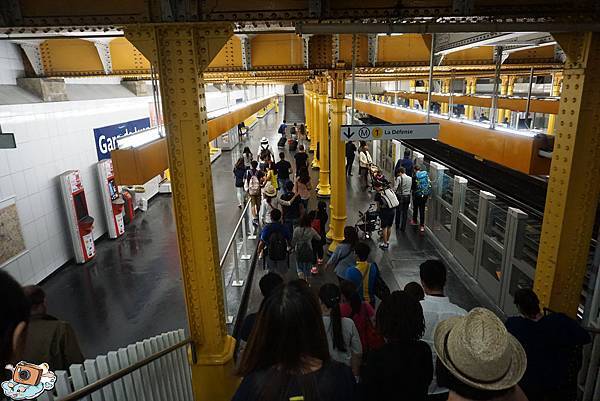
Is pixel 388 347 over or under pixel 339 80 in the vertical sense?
under

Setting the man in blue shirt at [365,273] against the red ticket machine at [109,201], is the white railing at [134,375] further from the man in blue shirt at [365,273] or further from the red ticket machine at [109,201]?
the red ticket machine at [109,201]

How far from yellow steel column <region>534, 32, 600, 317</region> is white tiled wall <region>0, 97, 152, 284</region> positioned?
801cm

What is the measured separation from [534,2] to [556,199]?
69.1 inches

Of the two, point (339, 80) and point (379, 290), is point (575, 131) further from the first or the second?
point (339, 80)

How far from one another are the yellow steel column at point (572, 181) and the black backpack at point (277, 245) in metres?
3.45

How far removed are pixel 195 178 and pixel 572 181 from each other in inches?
134

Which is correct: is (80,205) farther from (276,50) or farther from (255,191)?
(276,50)

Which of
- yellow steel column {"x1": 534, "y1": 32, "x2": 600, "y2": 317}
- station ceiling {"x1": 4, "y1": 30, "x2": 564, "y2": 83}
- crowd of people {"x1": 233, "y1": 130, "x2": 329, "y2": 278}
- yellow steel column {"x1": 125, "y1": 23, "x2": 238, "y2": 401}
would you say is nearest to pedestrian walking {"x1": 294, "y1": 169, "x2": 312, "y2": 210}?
crowd of people {"x1": 233, "y1": 130, "x2": 329, "y2": 278}

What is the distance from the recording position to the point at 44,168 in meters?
7.91

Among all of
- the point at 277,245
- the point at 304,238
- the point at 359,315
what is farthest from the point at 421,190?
the point at 359,315

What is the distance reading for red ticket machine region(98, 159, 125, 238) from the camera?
9.84 m

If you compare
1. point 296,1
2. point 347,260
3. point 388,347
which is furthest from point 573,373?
point 296,1

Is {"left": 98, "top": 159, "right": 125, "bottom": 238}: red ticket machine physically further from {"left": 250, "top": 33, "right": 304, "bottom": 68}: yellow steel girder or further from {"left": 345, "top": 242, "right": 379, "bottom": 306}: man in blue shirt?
{"left": 345, "top": 242, "right": 379, "bottom": 306}: man in blue shirt

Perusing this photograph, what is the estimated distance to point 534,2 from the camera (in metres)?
3.21
